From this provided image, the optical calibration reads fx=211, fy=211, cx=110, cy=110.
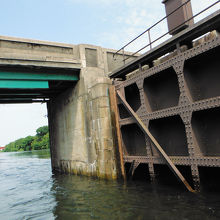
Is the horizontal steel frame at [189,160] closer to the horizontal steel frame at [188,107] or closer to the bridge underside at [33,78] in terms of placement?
the horizontal steel frame at [188,107]

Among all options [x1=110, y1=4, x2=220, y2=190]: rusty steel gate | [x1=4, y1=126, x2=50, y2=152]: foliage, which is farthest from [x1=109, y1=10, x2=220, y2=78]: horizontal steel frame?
[x1=4, y1=126, x2=50, y2=152]: foliage

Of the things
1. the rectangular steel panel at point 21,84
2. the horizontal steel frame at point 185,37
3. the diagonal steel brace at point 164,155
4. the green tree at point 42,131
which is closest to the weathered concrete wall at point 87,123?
the diagonal steel brace at point 164,155

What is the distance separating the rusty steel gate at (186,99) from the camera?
7.95 meters

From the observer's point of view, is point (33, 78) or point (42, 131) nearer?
point (33, 78)

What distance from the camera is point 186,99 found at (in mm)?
8391

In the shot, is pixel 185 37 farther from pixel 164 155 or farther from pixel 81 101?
pixel 81 101

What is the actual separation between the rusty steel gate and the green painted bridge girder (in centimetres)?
585

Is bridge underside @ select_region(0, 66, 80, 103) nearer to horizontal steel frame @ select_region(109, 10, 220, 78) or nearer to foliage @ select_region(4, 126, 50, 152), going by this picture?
horizontal steel frame @ select_region(109, 10, 220, 78)

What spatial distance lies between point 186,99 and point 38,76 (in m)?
10.3

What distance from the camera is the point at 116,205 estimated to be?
325 inches

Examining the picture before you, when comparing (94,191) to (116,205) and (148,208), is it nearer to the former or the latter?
(116,205)

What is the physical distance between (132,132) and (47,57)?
748cm

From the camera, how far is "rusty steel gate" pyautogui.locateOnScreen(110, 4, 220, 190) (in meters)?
7.95

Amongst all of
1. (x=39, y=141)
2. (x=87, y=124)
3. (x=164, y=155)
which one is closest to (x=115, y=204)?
(x=164, y=155)
